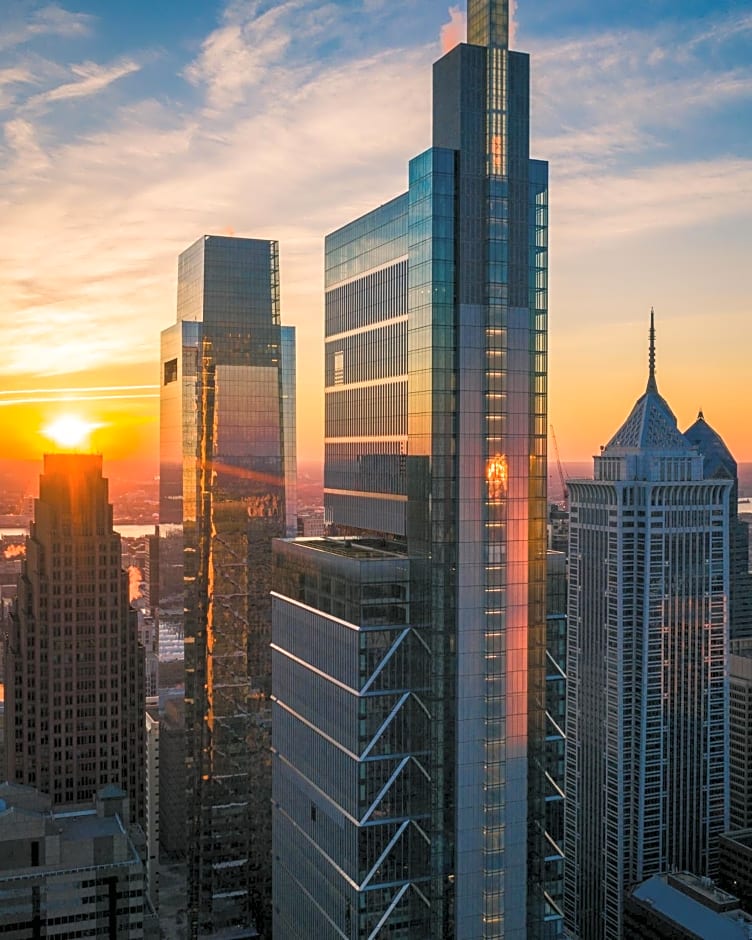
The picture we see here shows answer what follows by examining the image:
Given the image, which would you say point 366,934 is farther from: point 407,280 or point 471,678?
point 407,280

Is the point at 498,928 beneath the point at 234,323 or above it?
beneath

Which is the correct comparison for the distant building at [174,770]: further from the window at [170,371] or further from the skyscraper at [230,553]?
the window at [170,371]

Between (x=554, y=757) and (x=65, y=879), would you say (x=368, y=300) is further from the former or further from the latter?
(x=65, y=879)

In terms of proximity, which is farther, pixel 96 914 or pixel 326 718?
pixel 96 914

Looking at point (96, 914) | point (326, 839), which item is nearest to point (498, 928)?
point (326, 839)

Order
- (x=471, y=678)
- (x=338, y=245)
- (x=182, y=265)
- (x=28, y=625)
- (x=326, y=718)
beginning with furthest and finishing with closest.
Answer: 1. (x=182, y=265)
2. (x=28, y=625)
3. (x=338, y=245)
4. (x=326, y=718)
5. (x=471, y=678)

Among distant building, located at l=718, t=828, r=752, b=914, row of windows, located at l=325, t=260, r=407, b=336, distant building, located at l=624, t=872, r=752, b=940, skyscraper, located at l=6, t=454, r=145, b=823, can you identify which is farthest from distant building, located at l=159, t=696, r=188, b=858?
distant building, located at l=718, t=828, r=752, b=914

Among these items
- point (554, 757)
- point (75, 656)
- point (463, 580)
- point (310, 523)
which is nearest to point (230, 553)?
point (310, 523)
